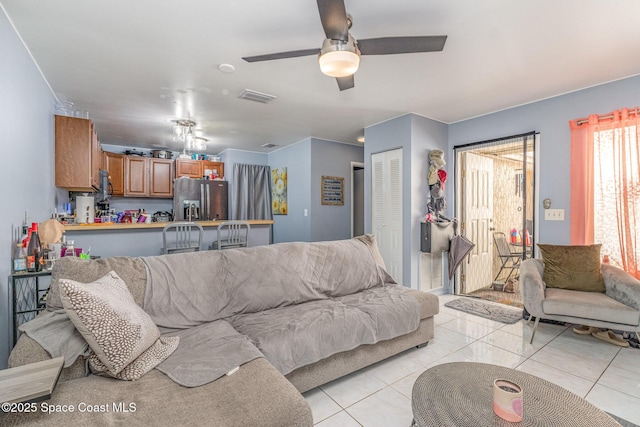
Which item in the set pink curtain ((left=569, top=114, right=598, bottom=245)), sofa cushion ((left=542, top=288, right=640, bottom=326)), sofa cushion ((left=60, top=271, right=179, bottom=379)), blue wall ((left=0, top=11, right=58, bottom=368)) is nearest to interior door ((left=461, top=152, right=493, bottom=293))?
pink curtain ((left=569, top=114, right=598, bottom=245))

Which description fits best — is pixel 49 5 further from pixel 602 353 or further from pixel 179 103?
pixel 602 353

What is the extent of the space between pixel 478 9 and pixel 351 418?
2704 mm

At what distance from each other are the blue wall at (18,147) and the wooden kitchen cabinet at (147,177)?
317 centimetres

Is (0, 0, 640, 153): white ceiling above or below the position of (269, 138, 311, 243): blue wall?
above

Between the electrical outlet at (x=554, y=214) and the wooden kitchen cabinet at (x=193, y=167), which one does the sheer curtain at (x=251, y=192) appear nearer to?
the wooden kitchen cabinet at (x=193, y=167)

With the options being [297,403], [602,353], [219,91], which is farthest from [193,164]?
[602,353]

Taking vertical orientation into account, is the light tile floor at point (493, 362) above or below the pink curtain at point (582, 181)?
below

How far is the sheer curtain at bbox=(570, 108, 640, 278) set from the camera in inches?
108

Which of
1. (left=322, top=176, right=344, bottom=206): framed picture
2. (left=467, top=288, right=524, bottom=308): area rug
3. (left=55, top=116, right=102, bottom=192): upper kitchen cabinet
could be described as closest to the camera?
(left=55, top=116, right=102, bottom=192): upper kitchen cabinet

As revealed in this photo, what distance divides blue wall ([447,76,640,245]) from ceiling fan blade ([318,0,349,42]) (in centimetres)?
306

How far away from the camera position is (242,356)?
143 cm

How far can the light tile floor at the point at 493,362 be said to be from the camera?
1742 millimetres

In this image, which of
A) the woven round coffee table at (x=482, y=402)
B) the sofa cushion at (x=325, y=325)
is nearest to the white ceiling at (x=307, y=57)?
the sofa cushion at (x=325, y=325)

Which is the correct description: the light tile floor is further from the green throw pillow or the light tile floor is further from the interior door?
the interior door
